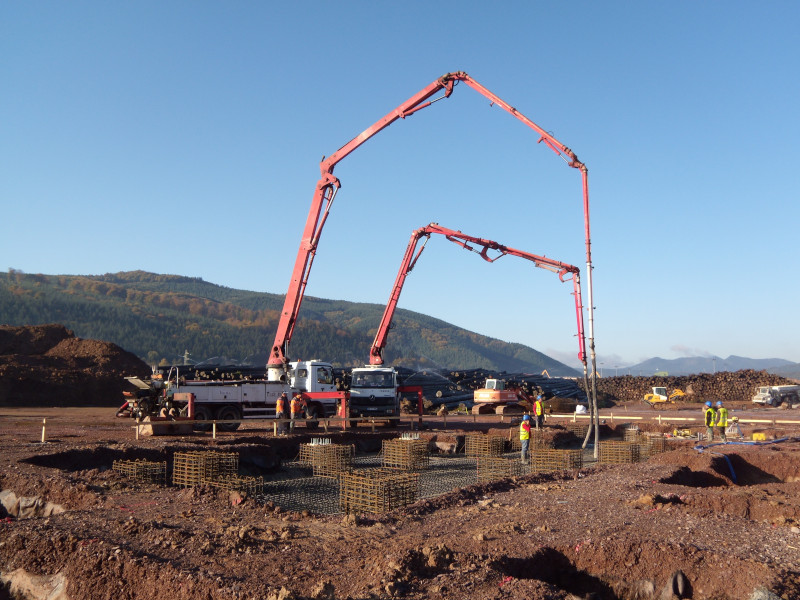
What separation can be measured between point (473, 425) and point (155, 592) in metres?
22.7

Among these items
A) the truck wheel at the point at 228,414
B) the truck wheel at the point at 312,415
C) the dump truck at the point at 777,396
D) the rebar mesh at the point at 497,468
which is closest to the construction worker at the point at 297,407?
the truck wheel at the point at 312,415

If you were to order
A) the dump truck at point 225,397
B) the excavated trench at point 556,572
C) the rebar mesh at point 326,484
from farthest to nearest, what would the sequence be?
→ the dump truck at point 225,397 → the rebar mesh at point 326,484 → the excavated trench at point 556,572

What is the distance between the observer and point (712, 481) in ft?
50.2

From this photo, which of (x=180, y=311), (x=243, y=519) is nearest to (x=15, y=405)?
(x=243, y=519)

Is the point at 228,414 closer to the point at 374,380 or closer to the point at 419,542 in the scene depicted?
the point at 374,380

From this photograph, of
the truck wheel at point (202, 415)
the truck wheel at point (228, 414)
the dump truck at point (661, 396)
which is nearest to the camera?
the truck wheel at point (202, 415)

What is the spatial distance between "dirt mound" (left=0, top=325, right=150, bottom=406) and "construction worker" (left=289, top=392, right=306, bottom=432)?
2363 centimetres

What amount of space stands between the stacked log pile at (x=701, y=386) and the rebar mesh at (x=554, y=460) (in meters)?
35.4

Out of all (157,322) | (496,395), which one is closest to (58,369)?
(496,395)

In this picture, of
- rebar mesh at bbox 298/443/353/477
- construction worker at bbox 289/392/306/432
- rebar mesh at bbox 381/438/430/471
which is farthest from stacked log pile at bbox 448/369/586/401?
rebar mesh at bbox 298/443/353/477

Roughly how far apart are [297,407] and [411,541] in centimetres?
1585

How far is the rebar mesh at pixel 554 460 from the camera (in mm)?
15375

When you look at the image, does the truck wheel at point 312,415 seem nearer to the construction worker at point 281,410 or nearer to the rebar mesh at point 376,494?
the construction worker at point 281,410

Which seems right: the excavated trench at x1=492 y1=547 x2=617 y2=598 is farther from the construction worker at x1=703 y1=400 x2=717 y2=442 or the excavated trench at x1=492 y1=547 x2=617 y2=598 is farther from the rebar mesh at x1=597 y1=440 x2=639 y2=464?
the construction worker at x1=703 y1=400 x2=717 y2=442
